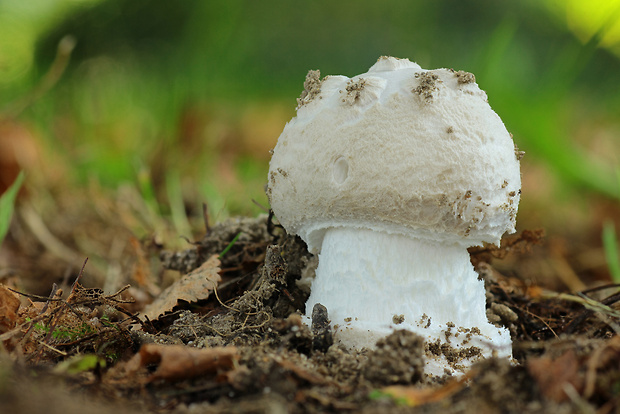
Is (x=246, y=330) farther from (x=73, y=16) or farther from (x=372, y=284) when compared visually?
(x=73, y=16)

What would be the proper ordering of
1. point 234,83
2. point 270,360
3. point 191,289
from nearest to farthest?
point 270,360 < point 191,289 < point 234,83

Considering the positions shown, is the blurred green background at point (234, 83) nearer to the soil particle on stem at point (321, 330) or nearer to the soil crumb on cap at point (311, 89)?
the soil crumb on cap at point (311, 89)

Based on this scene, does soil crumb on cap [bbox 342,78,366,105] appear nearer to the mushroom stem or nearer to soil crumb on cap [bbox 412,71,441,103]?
soil crumb on cap [bbox 412,71,441,103]

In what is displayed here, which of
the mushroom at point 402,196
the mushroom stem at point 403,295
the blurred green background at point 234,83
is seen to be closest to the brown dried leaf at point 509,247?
the mushroom at point 402,196

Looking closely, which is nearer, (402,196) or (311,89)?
(402,196)

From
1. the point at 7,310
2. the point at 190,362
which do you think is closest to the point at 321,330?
the point at 190,362

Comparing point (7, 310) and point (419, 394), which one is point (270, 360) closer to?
A: point (419, 394)

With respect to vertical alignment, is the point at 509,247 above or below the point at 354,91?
below

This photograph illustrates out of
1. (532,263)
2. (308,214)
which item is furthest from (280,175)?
(532,263)
